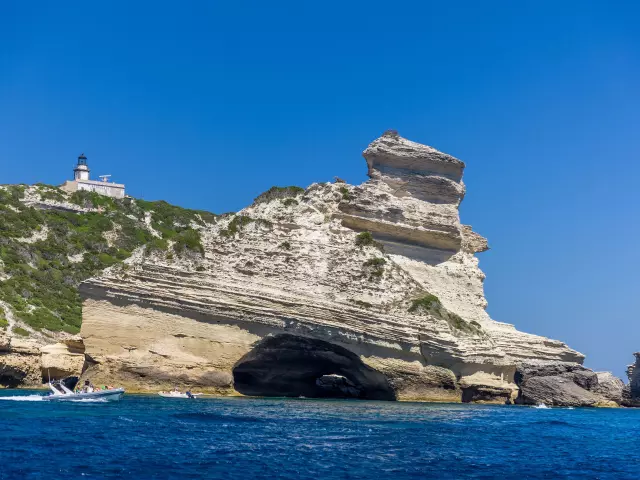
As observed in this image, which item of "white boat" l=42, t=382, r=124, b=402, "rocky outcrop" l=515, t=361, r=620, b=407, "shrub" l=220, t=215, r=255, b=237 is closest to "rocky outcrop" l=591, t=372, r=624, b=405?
"rocky outcrop" l=515, t=361, r=620, b=407

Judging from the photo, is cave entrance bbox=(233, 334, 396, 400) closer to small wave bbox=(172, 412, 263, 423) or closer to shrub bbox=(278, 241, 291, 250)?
shrub bbox=(278, 241, 291, 250)

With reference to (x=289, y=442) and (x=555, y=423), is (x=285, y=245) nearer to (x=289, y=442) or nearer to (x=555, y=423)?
(x=555, y=423)

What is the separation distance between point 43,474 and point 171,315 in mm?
20261

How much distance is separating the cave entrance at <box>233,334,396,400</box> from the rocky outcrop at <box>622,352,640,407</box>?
19.4 metres

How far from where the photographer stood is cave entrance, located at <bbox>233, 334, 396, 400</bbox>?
4066cm

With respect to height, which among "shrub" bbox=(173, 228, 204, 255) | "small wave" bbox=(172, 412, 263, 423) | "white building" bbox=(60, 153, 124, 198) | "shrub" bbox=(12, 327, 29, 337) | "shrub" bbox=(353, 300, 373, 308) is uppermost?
"white building" bbox=(60, 153, 124, 198)

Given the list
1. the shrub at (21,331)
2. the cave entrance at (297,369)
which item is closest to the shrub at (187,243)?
the cave entrance at (297,369)

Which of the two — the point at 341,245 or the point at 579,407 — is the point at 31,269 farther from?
the point at 579,407

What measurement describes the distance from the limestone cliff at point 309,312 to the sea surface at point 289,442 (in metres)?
2.93

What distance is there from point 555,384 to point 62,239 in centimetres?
4575

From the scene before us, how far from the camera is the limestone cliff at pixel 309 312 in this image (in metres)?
37.9

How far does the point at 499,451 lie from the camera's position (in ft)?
83.0

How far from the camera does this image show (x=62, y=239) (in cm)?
7625

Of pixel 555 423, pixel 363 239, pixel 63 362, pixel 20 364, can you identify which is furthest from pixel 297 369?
pixel 20 364
